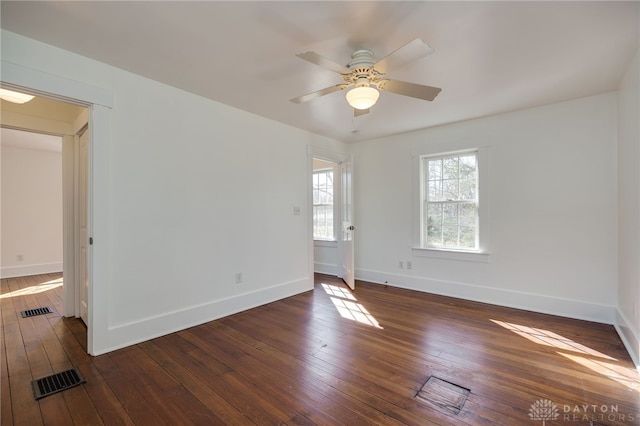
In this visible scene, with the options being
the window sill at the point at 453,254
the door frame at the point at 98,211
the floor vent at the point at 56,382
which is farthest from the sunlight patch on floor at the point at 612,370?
the door frame at the point at 98,211

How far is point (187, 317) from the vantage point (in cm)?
307

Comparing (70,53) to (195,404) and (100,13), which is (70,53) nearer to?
(100,13)

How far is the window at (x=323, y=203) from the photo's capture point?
5793mm

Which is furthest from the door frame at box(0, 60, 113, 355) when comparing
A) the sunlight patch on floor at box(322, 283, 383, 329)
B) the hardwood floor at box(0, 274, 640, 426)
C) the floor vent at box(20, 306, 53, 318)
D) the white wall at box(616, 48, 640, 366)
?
the white wall at box(616, 48, 640, 366)

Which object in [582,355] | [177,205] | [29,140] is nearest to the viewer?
[582,355]

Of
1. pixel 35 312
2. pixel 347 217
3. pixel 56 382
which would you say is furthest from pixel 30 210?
pixel 347 217

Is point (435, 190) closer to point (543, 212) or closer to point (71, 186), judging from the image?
point (543, 212)

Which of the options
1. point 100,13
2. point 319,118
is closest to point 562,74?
point 319,118

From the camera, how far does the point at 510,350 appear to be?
2.54 metres

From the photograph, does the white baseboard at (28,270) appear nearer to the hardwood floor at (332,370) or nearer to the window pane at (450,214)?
the hardwood floor at (332,370)

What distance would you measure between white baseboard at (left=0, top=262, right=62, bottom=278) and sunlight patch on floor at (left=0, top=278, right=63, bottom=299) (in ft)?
3.38

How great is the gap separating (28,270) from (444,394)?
294 inches

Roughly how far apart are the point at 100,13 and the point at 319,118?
97.0 inches

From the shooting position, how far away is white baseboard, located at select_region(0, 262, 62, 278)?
5340 millimetres
